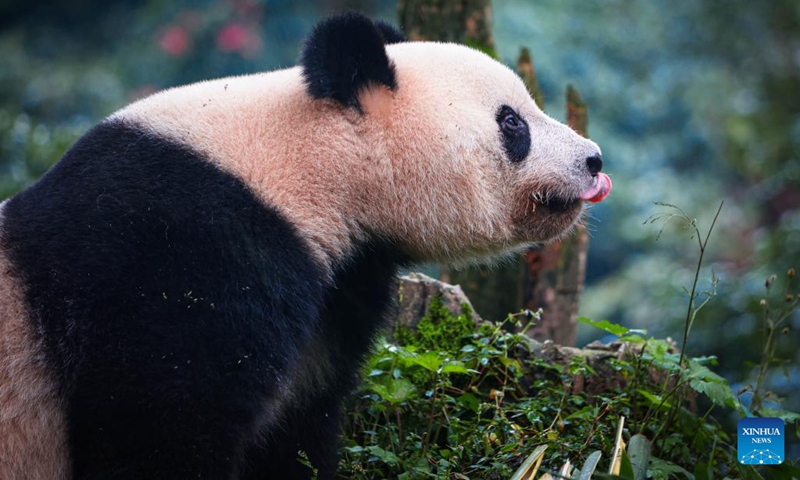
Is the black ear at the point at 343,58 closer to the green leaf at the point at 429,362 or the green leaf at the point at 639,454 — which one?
the green leaf at the point at 429,362

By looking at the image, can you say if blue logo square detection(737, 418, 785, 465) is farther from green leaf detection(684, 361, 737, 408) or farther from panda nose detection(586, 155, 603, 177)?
panda nose detection(586, 155, 603, 177)

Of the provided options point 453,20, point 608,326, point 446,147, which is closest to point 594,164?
point 446,147

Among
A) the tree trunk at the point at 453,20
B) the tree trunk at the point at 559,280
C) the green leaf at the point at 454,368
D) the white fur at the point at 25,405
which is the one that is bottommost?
the tree trunk at the point at 559,280

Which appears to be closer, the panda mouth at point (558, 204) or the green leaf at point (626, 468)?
the green leaf at point (626, 468)

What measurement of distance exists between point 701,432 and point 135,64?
41.4 ft

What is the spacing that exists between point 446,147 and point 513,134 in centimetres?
31

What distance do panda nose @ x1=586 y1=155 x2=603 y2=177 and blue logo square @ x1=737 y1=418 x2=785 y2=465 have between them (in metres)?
1.05

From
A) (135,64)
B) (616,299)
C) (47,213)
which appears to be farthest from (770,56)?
(47,213)

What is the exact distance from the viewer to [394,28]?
3.72 meters

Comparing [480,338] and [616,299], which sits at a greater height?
[480,338]

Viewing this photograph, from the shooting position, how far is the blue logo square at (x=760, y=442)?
3.10 meters

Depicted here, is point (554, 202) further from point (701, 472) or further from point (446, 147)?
point (701, 472)

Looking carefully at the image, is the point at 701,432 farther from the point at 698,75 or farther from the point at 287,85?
the point at 698,75

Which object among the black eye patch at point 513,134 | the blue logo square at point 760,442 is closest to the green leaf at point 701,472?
the blue logo square at point 760,442
